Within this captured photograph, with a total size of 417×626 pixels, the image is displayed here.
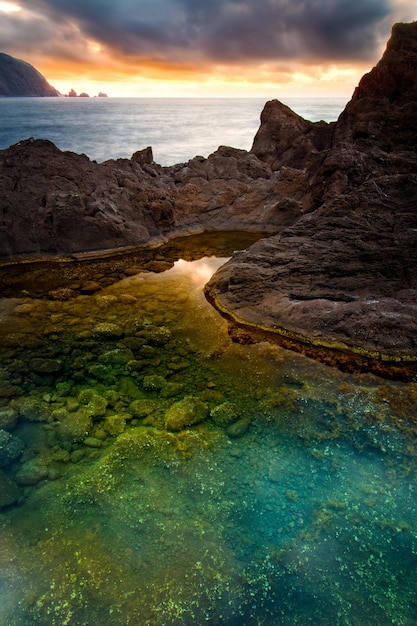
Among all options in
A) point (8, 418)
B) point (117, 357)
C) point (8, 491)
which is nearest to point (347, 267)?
point (117, 357)

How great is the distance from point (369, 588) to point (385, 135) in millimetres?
18115

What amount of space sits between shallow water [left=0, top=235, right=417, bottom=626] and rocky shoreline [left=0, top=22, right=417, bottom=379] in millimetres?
1638

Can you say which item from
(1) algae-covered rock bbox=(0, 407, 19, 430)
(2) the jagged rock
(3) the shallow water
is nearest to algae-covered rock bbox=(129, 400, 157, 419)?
(3) the shallow water

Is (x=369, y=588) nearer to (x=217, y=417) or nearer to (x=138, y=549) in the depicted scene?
(x=138, y=549)

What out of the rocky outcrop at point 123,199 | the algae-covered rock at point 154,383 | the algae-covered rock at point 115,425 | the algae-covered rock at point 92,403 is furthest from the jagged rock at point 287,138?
A: the algae-covered rock at point 115,425

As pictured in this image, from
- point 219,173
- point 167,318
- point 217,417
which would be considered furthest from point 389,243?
point 219,173

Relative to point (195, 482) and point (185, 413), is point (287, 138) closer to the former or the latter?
point (185, 413)

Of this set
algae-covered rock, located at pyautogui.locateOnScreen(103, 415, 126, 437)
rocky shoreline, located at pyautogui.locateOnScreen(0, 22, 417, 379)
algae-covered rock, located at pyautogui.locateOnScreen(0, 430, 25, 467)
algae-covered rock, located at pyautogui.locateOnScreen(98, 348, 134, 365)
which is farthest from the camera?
rocky shoreline, located at pyautogui.locateOnScreen(0, 22, 417, 379)

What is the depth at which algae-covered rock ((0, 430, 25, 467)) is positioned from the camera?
21.2ft

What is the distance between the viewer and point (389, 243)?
37.6 feet

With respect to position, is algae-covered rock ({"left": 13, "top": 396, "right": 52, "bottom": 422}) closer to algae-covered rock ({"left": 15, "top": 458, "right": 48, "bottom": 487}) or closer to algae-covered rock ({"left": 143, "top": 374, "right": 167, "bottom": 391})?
algae-covered rock ({"left": 15, "top": 458, "right": 48, "bottom": 487})

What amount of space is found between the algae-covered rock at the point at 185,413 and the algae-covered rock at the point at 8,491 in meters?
2.61

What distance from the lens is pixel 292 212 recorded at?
1972 cm

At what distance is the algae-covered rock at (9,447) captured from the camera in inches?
254
